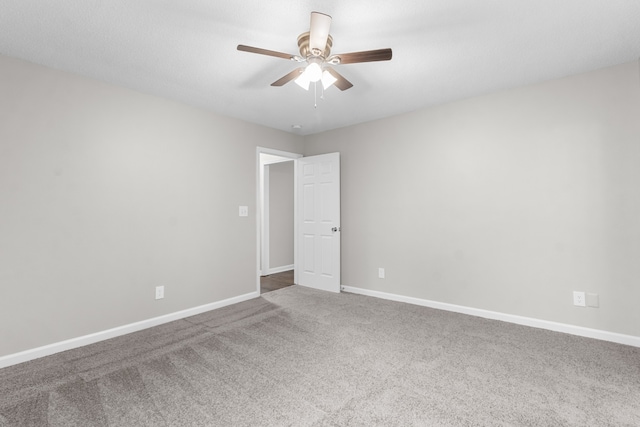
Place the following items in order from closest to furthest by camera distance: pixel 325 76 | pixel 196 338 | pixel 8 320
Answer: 1. pixel 325 76
2. pixel 8 320
3. pixel 196 338

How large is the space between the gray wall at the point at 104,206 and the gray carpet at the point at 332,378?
41 cm

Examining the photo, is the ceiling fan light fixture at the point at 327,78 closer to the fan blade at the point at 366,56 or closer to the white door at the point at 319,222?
the fan blade at the point at 366,56

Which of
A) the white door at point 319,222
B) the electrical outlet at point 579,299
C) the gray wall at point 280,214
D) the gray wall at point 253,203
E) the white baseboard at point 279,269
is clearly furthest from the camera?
the gray wall at point 280,214

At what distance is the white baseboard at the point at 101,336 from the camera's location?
7.88 ft

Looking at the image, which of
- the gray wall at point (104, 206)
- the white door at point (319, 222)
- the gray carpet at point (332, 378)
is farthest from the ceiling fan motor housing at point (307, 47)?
the white door at point (319, 222)

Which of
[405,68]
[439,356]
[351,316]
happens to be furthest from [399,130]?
[439,356]

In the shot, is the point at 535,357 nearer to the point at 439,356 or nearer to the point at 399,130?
the point at 439,356

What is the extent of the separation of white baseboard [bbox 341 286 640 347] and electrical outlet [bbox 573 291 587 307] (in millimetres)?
215

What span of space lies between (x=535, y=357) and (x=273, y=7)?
317 centimetres

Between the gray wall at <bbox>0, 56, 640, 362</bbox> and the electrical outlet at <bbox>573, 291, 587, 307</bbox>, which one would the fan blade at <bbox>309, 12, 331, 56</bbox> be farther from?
the electrical outlet at <bbox>573, 291, 587, 307</bbox>

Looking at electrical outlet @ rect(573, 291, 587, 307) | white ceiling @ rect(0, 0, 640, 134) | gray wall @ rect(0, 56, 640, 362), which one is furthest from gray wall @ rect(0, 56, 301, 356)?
electrical outlet @ rect(573, 291, 587, 307)

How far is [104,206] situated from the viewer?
289cm

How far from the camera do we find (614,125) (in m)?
2.69

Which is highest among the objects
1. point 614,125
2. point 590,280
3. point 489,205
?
point 614,125
